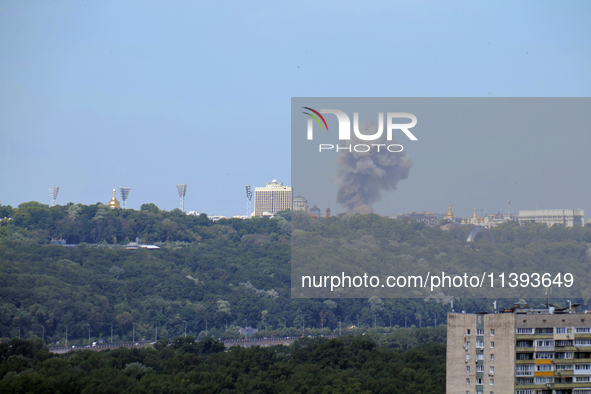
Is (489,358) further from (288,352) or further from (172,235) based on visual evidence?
(172,235)

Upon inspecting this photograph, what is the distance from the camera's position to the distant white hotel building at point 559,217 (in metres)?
104

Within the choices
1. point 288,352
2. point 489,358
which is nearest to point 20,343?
point 288,352

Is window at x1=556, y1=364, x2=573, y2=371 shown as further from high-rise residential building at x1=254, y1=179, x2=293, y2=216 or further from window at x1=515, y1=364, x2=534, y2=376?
high-rise residential building at x1=254, y1=179, x2=293, y2=216

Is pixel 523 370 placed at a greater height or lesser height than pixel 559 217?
lesser

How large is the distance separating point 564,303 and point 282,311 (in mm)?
24200

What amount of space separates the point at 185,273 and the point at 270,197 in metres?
61.1

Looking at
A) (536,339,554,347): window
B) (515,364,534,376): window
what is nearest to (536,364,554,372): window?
(515,364,534,376): window

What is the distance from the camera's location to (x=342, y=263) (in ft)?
315

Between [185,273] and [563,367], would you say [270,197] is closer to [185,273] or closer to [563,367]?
[185,273]

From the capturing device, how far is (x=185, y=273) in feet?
308

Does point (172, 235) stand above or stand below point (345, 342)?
above

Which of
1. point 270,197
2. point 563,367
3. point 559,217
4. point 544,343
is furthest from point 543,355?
point 270,197

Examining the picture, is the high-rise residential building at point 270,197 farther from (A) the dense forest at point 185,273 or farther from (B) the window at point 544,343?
(B) the window at point 544,343

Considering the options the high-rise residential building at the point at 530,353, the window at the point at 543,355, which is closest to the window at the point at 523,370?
the high-rise residential building at the point at 530,353
